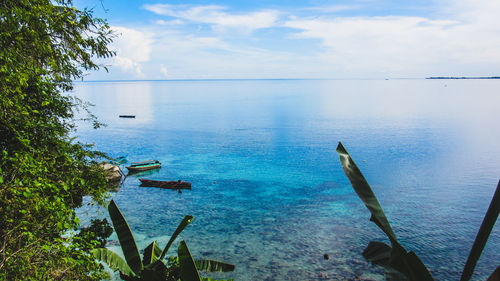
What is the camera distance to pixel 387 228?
104 inches

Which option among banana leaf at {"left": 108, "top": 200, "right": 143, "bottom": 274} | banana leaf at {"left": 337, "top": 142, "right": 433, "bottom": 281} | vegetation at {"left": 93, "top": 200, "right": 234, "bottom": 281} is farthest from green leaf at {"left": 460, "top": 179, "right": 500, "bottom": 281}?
banana leaf at {"left": 108, "top": 200, "right": 143, "bottom": 274}

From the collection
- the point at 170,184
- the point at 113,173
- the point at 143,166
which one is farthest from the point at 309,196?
the point at 113,173

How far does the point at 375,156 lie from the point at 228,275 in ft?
111

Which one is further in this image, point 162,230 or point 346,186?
point 346,186

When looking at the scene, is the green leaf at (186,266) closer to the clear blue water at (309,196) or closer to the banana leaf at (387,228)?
the banana leaf at (387,228)

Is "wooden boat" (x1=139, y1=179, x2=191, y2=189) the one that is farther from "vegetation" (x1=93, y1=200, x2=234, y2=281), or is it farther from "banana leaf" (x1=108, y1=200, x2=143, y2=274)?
"banana leaf" (x1=108, y1=200, x2=143, y2=274)

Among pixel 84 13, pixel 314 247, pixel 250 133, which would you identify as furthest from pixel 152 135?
pixel 84 13

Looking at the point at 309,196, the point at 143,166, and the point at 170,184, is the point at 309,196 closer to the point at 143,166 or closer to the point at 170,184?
the point at 170,184

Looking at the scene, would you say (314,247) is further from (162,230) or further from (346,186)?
(346,186)

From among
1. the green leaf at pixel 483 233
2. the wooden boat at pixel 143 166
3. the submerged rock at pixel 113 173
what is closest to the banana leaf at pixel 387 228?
the green leaf at pixel 483 233

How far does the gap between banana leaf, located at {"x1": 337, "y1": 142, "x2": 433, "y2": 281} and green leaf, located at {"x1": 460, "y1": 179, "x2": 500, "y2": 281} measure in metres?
0.68

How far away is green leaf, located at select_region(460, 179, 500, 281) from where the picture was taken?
5.90ft

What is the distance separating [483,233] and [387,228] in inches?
31.1

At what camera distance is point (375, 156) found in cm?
4525
